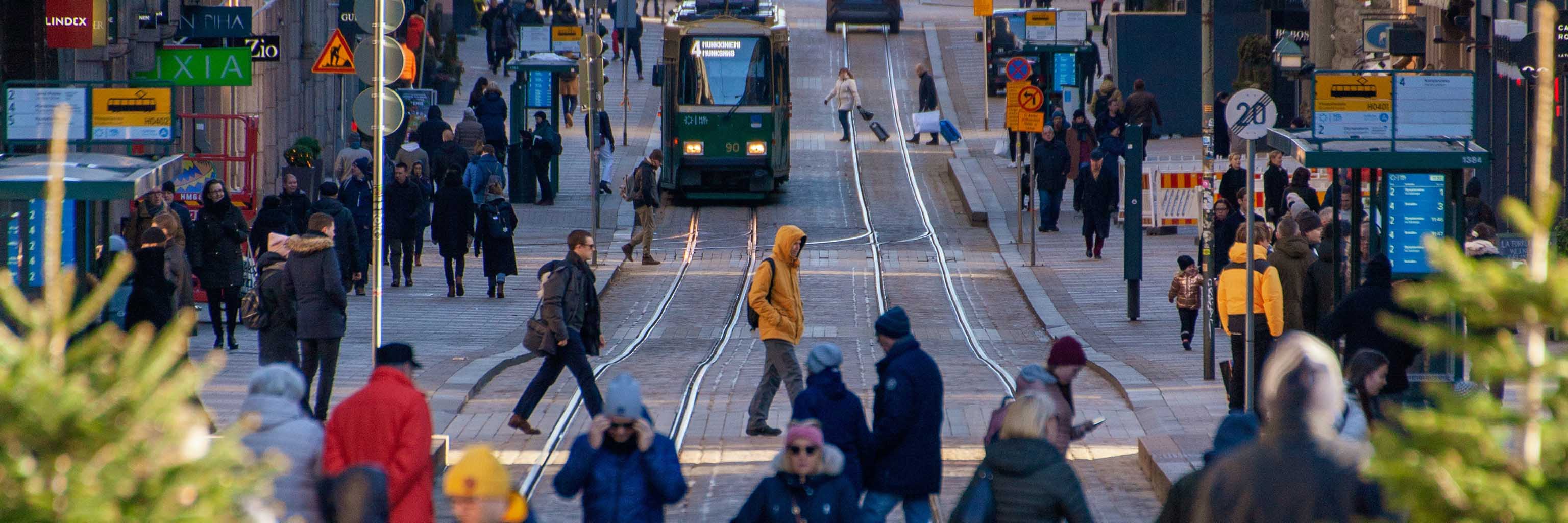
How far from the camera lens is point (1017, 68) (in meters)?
26.8

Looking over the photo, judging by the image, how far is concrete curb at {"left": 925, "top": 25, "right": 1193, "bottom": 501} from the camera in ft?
35.0

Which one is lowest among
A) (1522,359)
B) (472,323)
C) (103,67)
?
(472,323)

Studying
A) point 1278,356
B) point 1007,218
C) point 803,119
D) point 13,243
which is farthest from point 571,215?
point 1278,356

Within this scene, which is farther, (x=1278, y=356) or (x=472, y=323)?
(x=472, y=323)

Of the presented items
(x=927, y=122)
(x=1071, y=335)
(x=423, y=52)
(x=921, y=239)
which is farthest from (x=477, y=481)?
(x=927, y=122)

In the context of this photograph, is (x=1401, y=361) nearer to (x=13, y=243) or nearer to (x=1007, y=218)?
(x=13, y=243)

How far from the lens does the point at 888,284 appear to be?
2250 cm

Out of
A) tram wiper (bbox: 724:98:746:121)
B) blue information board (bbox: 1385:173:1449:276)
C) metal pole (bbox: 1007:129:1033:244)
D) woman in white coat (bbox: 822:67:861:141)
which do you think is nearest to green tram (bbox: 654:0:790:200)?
tram wiper (bbox: 724:98:746:121)

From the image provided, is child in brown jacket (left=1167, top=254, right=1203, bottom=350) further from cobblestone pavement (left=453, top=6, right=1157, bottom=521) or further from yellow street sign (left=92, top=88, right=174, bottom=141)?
yellow street sign (left=92, top=88, right=174, bottom=141)

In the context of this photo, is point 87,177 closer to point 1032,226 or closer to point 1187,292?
point 1187,292

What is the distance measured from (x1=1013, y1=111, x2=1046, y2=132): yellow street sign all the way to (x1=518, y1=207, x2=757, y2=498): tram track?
13.0ft

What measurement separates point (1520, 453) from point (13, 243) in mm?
11393

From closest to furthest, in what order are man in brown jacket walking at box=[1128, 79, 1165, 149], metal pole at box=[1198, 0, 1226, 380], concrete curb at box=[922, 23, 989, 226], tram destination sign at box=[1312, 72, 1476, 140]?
tram destination sign at box=[1312, 72, 1476, 140], metal pole at box=[1198, 0, 1226, 380], concrete curb at box=[922, 23, 989, 226], man in brown jacket walking at box=[1128, 79, 1165, 149]

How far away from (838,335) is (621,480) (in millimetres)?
11775
